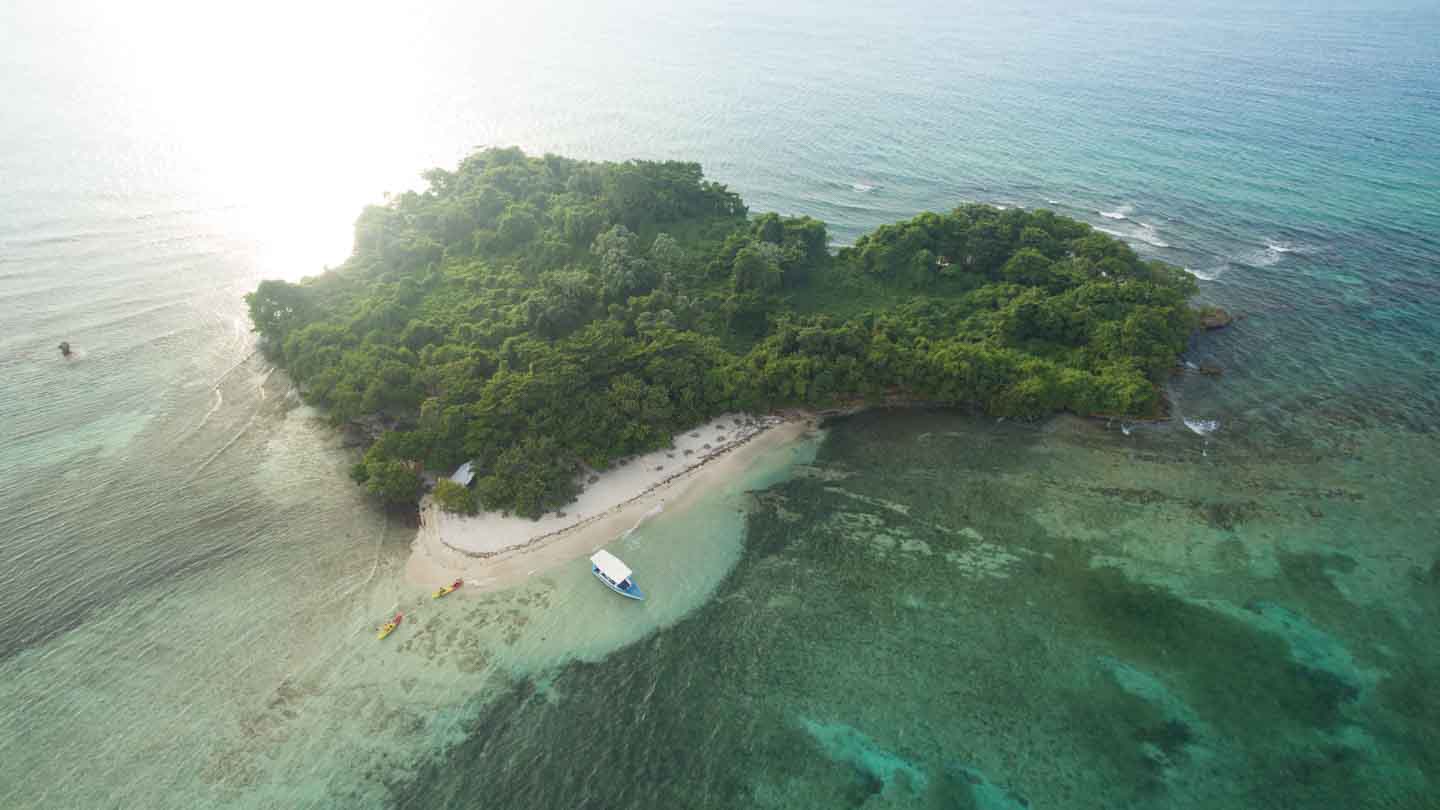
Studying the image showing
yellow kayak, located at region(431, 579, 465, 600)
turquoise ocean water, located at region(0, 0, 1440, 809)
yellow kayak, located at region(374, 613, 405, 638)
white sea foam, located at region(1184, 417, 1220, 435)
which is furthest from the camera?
white sea foam, located at region(1184, 417, 1220, 435)

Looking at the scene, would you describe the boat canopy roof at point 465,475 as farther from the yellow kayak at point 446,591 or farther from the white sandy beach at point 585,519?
the yellow kayak at point 446,591

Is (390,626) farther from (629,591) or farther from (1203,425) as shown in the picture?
(1203,425)

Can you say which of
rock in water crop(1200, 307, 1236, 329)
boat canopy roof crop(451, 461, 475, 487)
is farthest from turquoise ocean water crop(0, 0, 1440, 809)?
boat canopy roof crop(451, 461, 475, 487)

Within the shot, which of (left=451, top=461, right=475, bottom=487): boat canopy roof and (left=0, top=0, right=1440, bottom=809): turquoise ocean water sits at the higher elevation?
(left=451, top=461, right=475, bottom=487): boat canopy roof

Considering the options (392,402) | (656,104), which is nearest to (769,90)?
(656,104)

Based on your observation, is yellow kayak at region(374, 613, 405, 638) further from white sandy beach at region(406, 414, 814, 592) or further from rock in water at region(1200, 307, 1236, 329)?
rock in water at region(1200, 307, 1236, 329)

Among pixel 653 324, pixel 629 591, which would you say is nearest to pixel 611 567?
pixel 629 591

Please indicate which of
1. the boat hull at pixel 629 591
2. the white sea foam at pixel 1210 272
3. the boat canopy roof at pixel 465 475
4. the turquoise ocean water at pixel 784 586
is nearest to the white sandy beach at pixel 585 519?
the turquoise ocean water at pixel 784 586
